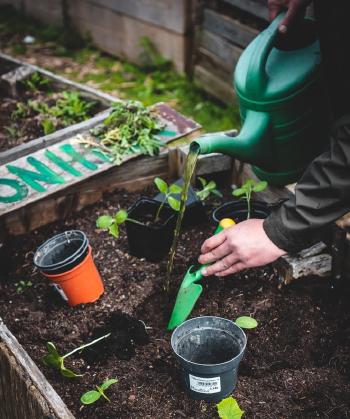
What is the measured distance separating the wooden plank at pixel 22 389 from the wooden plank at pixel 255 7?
2.65 metres

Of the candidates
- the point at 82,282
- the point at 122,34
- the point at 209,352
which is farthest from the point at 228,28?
the point at 209,352

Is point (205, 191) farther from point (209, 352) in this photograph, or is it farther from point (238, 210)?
point (209, 352)

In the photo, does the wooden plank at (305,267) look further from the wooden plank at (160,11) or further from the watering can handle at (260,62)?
the wooden plank at (160,11)

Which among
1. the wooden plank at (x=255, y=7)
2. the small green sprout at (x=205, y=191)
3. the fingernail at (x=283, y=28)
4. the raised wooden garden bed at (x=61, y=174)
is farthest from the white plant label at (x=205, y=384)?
the wooden plank at (x=255, y=7)

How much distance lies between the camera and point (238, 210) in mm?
2621

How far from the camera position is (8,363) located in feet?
6.57

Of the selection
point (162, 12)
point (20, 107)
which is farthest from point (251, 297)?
point (162, 12)

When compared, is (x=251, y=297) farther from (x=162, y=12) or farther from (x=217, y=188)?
(x=162, y=12)

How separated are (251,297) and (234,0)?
240 cm

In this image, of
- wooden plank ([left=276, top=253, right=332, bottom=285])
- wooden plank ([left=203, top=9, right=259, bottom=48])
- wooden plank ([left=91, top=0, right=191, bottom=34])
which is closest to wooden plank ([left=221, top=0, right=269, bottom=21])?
wooden plank ([left=203, top=9, right=259, bottom=48])

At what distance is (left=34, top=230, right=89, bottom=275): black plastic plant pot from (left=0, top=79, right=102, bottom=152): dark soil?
1212 mm

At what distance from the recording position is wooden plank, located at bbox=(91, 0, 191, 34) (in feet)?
14.1

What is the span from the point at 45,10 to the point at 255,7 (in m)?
2.92

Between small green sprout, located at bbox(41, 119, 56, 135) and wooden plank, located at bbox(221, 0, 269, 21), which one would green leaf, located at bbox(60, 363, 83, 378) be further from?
wooden plank, located at bbox(221, 0, 269, 21)
